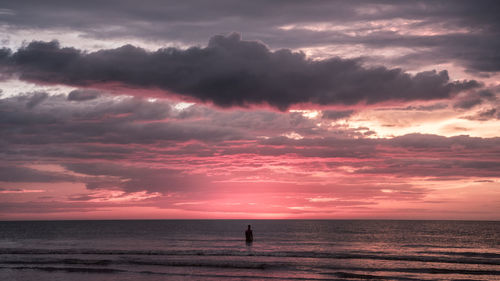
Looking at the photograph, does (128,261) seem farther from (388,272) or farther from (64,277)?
(388,272)

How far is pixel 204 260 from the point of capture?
40250 mm

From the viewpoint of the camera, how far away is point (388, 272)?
33688 mm

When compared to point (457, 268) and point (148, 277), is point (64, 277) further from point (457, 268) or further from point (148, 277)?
point (457, 268)

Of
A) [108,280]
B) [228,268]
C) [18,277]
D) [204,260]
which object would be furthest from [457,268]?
[18,277]

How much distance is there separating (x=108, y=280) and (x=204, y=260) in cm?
1136

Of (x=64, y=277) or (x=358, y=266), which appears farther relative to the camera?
(x=358, y=266)

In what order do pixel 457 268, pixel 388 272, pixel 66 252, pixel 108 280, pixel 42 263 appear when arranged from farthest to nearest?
pixel 66 252 < pixel 42 263 < pixel 457 268 < pixel 388 272 < pixel 108 280

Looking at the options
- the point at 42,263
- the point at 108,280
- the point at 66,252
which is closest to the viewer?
the point at 108,280

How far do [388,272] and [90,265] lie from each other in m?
25.0

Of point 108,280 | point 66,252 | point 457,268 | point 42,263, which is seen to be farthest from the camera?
point 66,252

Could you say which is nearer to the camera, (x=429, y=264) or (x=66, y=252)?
(x=429, y=264)

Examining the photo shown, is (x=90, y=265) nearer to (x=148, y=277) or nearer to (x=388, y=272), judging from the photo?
(x=148, y=277)

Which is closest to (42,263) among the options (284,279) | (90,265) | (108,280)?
(90,265)

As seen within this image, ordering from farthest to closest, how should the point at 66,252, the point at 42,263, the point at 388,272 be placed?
1. the point at 66,252
2. the point at 42,263
3. the point at 388,272
